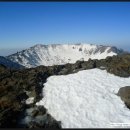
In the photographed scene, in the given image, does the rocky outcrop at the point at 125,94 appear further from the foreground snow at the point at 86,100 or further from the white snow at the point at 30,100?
the white snow at the point at 30,100

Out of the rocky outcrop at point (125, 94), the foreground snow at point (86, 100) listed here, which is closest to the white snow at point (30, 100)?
the foreground snow at point (86, 100)

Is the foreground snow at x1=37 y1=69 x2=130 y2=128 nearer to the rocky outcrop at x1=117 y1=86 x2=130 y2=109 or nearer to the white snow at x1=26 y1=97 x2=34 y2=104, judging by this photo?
the rocky outcrop at x1=117 y1=86 x2=130 y2=109

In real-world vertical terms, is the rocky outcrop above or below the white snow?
above

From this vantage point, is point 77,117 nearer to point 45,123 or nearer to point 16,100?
point 45,123

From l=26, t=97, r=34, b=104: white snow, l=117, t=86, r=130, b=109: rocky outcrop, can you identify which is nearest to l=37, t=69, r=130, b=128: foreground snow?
l=117, t=86, r=130, b=109: rocky outcrop

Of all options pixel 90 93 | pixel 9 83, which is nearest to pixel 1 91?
pixel 9 83

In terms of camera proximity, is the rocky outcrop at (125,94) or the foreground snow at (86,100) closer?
the foreground snow at (86,100)

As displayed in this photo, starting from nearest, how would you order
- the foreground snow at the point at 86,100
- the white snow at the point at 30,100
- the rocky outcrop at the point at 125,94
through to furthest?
the foreground snow at the point at 86,100, the rocky outcrop at the point at 125,94, the white snow at the point at 30,100

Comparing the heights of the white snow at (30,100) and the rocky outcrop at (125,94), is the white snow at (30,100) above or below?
below
